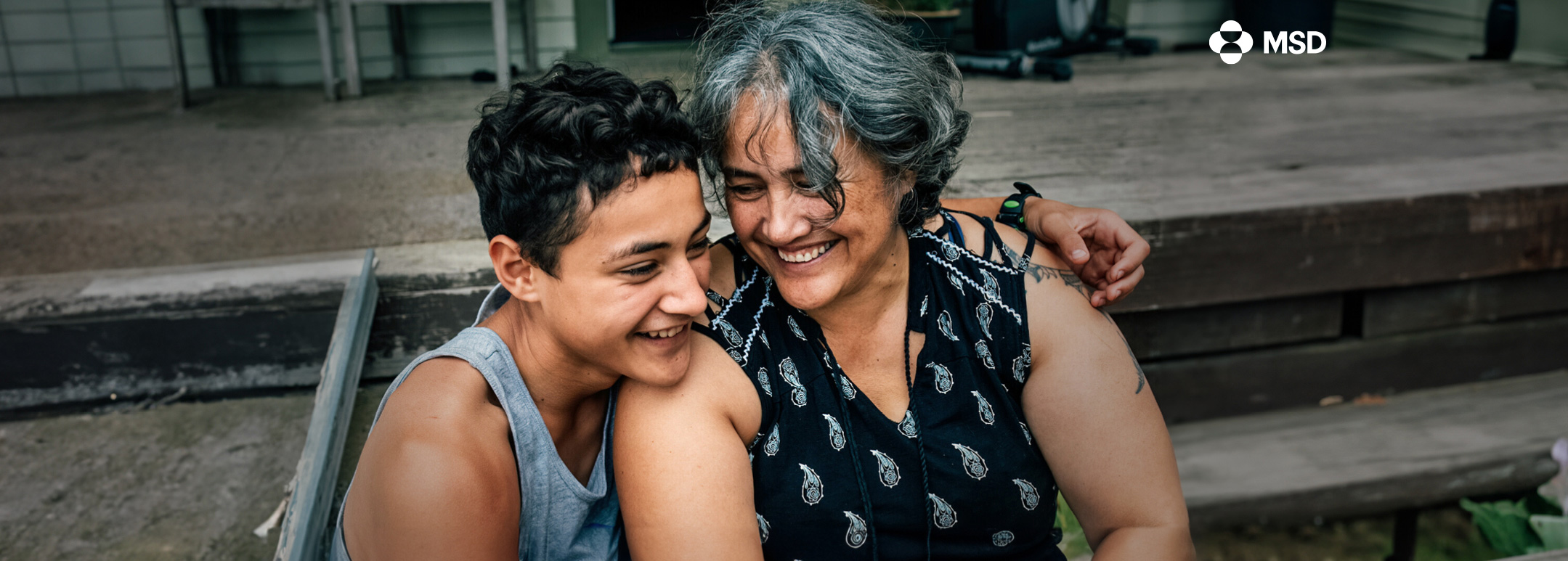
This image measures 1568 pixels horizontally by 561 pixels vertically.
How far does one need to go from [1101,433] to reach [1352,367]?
1545 mm

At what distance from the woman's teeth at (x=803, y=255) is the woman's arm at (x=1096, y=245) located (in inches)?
15.8

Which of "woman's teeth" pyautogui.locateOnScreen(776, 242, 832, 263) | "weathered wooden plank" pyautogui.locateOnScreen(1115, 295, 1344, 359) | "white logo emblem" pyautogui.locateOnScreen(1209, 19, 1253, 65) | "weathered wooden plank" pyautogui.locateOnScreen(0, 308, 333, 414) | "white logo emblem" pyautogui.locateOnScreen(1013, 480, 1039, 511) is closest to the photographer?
"woman's teeth" pyautogui.locateOnScreen(776, 242, 832, 263)

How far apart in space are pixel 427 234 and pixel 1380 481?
2323 millimetres

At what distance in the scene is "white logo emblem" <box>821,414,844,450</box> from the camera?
1409 millimetres

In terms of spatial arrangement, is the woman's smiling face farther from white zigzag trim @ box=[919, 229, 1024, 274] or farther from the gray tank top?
the gray tank top

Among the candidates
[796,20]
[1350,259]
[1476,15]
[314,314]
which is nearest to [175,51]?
[314,314]

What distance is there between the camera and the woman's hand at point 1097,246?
1484 millimetres

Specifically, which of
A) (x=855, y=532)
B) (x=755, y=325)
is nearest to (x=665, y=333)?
(x=755, y=325)

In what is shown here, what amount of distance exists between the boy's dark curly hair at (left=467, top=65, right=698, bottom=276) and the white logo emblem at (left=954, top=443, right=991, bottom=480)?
59cm

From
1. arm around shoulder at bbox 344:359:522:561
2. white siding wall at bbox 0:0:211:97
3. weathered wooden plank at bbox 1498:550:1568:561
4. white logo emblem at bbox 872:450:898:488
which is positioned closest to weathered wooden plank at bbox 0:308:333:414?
arm around shoulder at bbox 344:359:522:561

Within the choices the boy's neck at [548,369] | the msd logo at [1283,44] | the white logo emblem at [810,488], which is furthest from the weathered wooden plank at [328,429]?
the msd logo at [1283,44]

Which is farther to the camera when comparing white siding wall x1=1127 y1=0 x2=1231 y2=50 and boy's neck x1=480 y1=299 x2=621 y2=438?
→ white siding wall x1=1127 y1=0 x2=1231 y2=50

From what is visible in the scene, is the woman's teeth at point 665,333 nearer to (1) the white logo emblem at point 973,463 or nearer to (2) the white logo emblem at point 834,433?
(2) the white logo emblem at point 834,433

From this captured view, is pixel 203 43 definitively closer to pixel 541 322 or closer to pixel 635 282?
pixel 541 322
